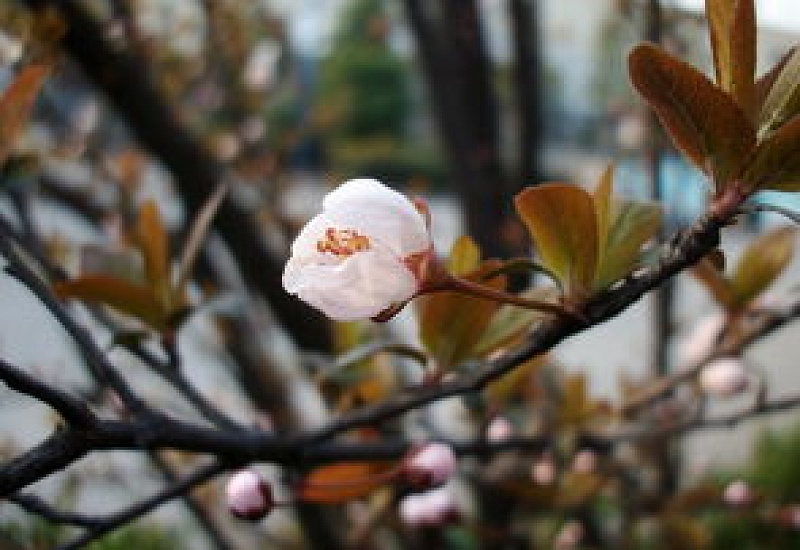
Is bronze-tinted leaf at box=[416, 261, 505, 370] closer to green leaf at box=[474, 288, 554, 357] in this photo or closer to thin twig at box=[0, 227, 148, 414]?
green leaf at box=[474, 288, 554, 357]

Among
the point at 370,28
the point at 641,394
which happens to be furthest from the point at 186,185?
the point at 370,28

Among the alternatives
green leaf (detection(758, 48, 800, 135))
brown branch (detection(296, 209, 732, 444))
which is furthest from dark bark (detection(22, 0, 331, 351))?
green leaf (detection(758, 48, 800, 135))

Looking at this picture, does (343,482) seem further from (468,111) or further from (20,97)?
(468,111)

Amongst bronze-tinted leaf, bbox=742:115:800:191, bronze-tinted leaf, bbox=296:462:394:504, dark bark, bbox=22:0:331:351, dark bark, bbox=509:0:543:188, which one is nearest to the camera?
bronze-tinted leaf, bbox=742:115:800:191

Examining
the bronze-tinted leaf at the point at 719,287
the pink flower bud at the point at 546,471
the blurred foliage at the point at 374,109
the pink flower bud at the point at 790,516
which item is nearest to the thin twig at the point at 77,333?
the bronze-tinted leaf at the point at 719,287

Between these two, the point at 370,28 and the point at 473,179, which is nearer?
the point at 473,179

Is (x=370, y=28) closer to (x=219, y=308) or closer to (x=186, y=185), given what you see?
(x=186, y=185)

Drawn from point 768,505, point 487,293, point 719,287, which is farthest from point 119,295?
point 768,505
